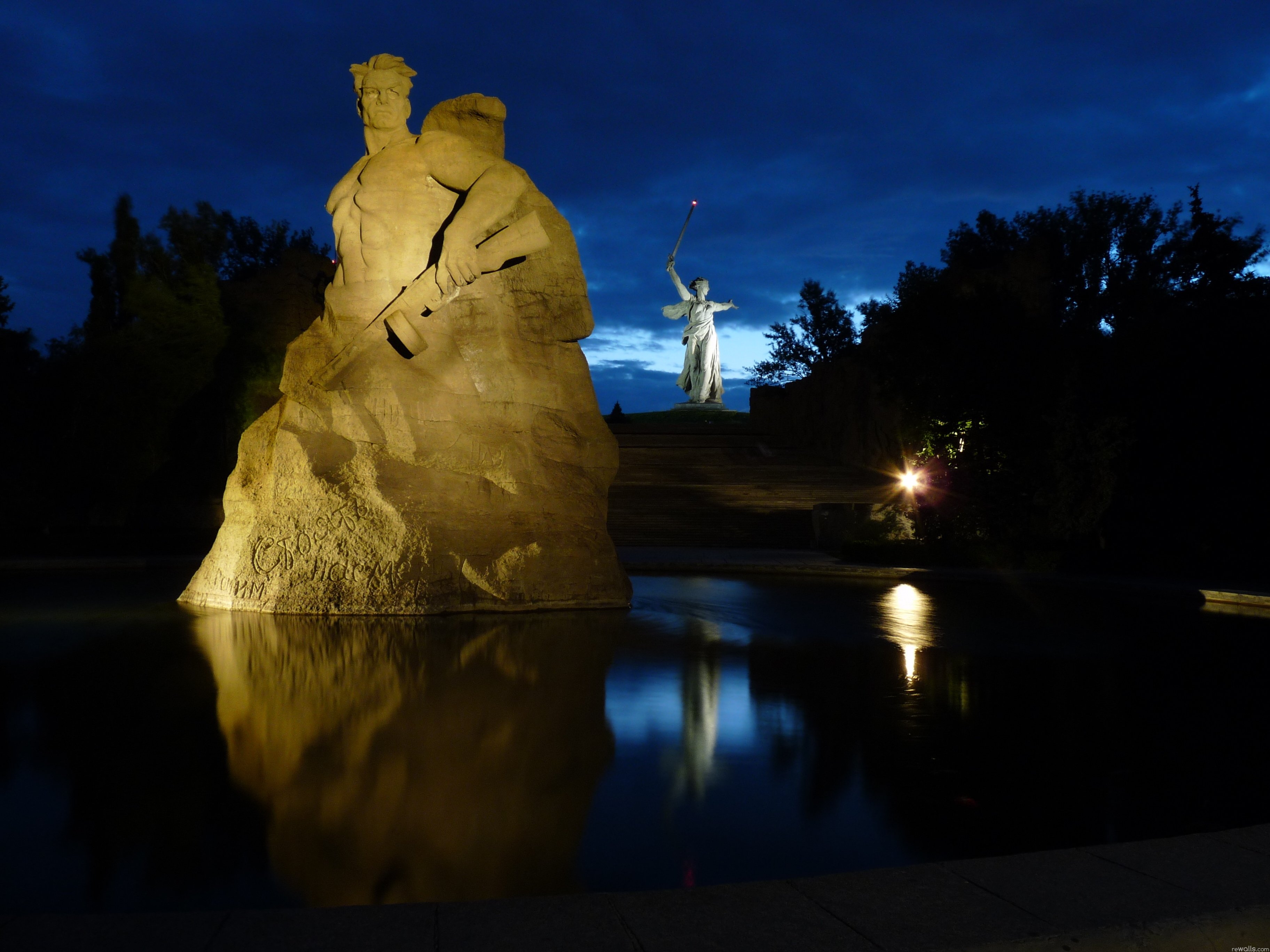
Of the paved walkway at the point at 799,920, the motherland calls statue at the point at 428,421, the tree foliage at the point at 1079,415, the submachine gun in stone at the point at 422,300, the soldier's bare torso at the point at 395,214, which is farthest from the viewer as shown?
the tree foliage at the point at 1079,415

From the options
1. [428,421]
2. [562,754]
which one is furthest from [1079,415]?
[562,754]

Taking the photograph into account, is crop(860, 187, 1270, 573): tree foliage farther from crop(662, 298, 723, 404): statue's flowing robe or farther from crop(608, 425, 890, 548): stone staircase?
crop(662, 298, 723, 404): statue's flowing robe

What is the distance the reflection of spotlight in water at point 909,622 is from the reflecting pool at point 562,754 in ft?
0.31

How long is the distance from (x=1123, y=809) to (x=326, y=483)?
7.43m

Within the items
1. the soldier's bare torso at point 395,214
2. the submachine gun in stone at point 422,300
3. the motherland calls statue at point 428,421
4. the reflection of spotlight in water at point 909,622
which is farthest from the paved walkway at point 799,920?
the soldier's bare torso at point 395,214

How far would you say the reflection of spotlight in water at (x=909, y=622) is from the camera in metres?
8.23

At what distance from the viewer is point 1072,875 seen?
3109 mm

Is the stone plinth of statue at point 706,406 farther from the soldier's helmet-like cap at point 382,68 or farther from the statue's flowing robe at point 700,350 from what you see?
the soldier's helmet-like cap at point 382,68

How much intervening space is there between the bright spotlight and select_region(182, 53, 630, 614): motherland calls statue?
11.2 metres

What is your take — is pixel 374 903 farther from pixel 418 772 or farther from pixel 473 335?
pixel 473 335

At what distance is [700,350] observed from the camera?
46844mm

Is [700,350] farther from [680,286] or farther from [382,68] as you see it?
[382,68]

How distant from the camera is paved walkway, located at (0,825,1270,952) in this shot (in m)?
2.62

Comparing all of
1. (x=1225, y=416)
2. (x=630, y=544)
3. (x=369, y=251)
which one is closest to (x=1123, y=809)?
(x=369, y=251)
